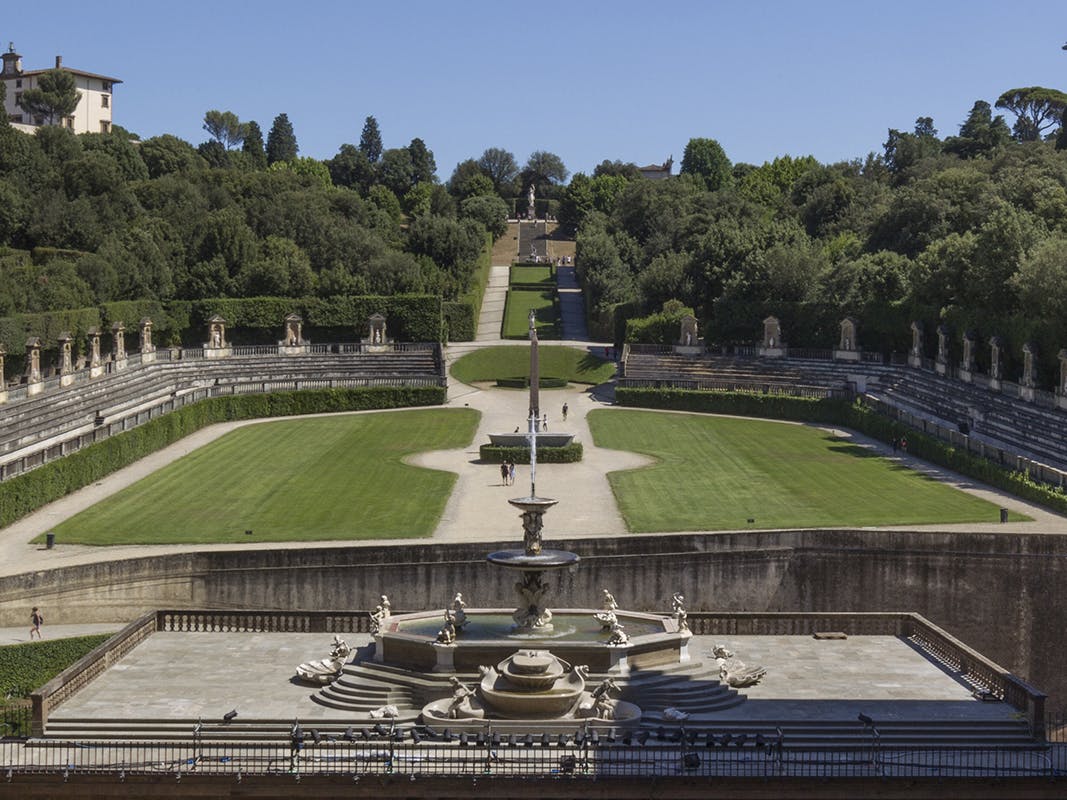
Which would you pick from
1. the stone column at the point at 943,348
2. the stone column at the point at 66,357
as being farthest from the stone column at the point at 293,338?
the stone column at the point at 943,348

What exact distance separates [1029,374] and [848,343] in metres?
24.2

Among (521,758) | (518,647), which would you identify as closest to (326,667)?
(518,647)

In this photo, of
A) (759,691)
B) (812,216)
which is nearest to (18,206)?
(812,216)

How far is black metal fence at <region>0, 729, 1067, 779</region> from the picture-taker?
28469 mm

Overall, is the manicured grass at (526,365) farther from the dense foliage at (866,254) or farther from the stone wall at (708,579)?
the stone wall at (708,579)

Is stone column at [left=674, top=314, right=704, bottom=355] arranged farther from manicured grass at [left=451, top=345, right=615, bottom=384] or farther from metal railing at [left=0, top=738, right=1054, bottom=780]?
metal railing at [left=0, top=738, right=1054, bottom=780]

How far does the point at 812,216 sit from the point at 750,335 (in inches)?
2141

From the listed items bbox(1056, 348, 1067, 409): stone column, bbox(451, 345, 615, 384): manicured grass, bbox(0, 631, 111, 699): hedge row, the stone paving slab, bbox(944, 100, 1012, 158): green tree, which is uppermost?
bbox(944, 100, 1012, 158): green tree

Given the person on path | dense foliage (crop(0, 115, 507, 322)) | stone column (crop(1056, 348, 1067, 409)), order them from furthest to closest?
dense foliage (crop(0, 115, 507, 322)), stone column (crop(1056, 348, 1067, 409)), the person on path

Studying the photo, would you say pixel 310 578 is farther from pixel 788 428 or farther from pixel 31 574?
pixel 788 428

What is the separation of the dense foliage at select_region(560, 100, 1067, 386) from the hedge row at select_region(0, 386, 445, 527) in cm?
2615

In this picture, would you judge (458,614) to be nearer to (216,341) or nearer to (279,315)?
(216,341)

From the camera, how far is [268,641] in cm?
3850

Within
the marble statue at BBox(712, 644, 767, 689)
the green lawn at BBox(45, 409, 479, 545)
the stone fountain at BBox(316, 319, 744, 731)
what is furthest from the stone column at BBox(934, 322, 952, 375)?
the marble statue at BBox(712, 644, 767, 689)
